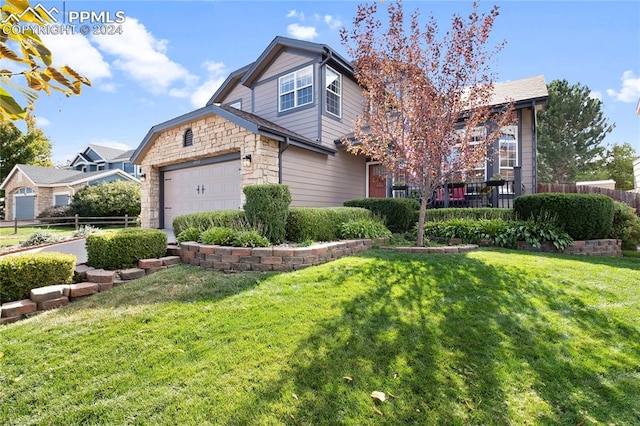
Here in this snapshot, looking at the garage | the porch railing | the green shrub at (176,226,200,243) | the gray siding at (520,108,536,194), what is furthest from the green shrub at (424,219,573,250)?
the garage

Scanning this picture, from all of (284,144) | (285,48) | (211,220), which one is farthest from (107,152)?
(211,220)

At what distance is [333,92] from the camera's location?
1063 cm

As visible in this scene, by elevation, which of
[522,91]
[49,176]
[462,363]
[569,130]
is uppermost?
[569,130]

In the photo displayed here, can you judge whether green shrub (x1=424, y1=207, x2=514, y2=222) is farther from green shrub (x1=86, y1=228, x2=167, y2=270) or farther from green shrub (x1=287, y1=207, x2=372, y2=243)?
green shrub (x1=86, y1=228, x2=167, y2=270)

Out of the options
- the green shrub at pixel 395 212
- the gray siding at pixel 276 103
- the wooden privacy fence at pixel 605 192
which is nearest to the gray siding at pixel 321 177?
the gray siding at pixel 276 103

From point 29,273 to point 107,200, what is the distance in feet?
55.5

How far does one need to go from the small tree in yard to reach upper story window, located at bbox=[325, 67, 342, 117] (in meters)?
4.21

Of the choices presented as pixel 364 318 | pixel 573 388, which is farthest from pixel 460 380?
pixel 364 318

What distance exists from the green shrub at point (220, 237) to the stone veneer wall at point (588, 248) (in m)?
6.07

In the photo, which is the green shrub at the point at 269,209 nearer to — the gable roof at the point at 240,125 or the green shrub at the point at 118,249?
the green shrub at the point at 118,249

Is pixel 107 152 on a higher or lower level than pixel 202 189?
higher

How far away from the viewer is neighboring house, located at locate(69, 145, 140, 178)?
2981 centimetres

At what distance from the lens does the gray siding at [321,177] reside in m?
9.22

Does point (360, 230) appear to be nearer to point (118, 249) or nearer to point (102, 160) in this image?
point (118, 249)
